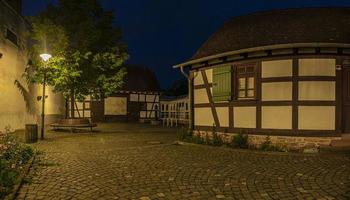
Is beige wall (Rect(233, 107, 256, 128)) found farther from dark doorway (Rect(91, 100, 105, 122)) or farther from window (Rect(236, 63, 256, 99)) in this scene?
dark doorway (Rect(91, 100, 105, 122))

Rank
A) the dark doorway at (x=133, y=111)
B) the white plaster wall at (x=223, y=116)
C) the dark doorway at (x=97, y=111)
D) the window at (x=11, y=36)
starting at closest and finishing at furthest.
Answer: the white plaster wall at (x=223, y=116) < the window at (x=11, y=36) < the dark doorway at (x=97, y=111) < the dark doorway at (x=133, y=111)

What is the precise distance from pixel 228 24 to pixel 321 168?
821cm

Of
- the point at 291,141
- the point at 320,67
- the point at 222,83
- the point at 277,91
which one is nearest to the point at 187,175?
the point at 291,141

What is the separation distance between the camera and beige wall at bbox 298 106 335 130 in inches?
404

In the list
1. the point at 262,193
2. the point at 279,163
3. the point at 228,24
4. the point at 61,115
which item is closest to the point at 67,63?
the point at 228,24

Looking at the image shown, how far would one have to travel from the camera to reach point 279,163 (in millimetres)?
8266

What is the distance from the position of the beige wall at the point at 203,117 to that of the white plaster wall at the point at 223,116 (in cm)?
44

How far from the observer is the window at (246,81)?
11312 mm

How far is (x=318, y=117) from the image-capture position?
10.3m

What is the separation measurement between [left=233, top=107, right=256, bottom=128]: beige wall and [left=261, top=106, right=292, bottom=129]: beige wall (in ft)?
1.19

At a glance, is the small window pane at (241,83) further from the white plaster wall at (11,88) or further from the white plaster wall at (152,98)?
the white plaster wall at (152,98)

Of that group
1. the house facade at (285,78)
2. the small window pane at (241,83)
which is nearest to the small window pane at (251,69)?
the house facade at (285,78)

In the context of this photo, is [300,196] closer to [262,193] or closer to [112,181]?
→ [262,193]

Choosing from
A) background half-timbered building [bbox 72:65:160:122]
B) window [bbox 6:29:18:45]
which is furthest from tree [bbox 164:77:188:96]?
window [bbox 6:29:18:45]
